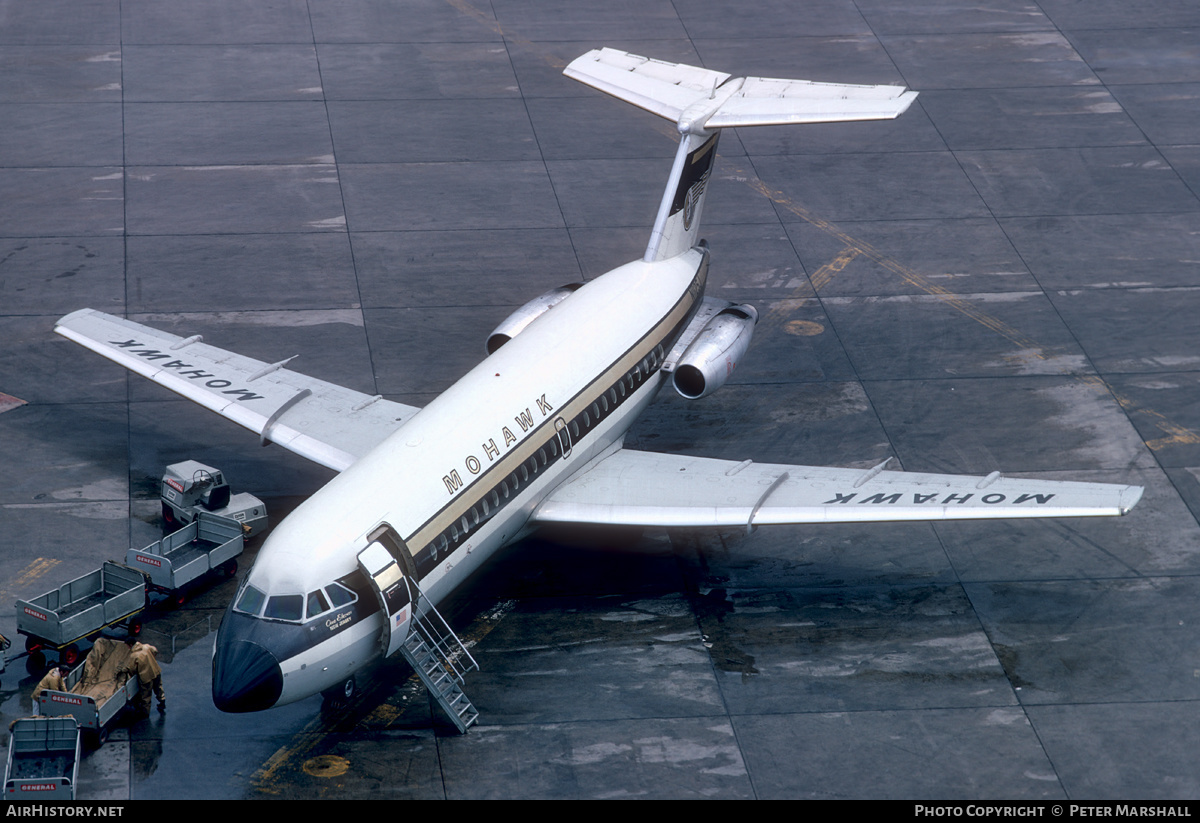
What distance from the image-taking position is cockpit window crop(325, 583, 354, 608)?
2302 centimetres

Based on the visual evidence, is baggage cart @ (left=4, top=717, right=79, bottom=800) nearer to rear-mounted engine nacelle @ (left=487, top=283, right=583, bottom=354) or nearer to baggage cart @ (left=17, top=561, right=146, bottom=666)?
baggage cart @ (left=17, top=561, right=146, bottom=666)

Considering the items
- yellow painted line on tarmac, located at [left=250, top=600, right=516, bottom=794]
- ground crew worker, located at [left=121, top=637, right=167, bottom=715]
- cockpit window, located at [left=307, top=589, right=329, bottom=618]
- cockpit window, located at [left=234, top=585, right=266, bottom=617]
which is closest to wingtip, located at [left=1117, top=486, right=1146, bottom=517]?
yellow painted line on tarmac, located at [left=250, top=600, right=516, bottom=794]

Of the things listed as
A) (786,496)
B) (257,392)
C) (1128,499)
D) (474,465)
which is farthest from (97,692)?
(1128,499)

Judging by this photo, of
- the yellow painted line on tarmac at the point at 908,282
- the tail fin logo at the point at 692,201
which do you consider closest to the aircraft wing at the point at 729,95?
the tail fin logo at the point at 692,201

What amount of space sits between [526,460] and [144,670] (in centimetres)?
740

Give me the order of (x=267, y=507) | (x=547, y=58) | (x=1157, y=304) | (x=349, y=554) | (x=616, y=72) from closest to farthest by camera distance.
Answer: (x=349, y=554), (x=267, y=507), (x=616, y=72), (x=1157, y=304), (x=547, y=58)

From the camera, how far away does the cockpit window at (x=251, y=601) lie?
22.9 metres

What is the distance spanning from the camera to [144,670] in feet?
79.5

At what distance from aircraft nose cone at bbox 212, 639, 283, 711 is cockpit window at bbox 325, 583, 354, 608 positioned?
1.30m

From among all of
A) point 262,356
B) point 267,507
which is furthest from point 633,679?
point 262,356

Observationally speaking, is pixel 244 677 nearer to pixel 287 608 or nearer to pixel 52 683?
pixel 287 608

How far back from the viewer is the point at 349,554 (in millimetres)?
23266

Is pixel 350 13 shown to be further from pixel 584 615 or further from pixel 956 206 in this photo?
pixel 584 615

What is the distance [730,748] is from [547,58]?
3085cm
